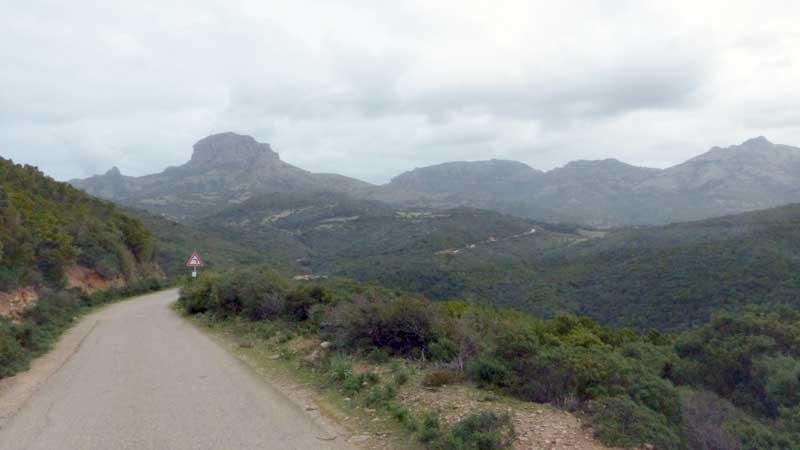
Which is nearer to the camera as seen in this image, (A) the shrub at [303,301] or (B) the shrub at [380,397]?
(B) the shrub at [380,397]

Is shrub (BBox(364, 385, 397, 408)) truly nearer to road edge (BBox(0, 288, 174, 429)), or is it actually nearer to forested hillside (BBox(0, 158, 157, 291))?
road edge (BBox(0, 288, 174, 429))

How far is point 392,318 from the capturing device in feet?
33.8

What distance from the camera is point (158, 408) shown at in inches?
309

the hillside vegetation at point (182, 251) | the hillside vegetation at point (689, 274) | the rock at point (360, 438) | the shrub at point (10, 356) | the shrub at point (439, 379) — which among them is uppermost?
the hillside vegetation at point (182, 251)

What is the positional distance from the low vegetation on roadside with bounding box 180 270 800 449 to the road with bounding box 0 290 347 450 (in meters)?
1.33

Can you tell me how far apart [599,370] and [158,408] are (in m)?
5.71

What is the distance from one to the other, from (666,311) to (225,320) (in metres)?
30.9

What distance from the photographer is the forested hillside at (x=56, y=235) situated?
66.2ft

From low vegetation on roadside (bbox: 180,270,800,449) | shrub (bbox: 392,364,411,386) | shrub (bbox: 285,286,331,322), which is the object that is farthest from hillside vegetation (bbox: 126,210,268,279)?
shrub (bbox: 392,364,411,386)

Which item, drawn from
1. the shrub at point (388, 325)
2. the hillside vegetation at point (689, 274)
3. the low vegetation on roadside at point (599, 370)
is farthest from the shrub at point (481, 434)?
the hillside vegetation at point (689, 274)

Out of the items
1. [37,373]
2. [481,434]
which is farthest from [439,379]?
[37,373]

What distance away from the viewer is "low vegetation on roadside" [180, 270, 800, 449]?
624cm

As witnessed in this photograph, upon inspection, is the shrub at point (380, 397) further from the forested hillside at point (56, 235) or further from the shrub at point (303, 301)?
the forested hillside at point (56, 235)

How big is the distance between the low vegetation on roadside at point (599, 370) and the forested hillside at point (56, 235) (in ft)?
41.5
